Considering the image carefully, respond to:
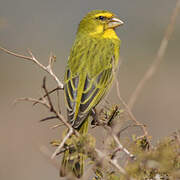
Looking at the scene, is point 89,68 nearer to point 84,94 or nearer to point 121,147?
point 84,94

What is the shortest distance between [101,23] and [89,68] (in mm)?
1038

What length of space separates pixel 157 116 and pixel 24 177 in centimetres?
436

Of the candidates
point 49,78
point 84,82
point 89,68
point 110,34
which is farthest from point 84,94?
point 49,78

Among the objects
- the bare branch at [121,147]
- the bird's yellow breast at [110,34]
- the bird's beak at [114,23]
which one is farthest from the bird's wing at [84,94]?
the bare branch at [121,147]

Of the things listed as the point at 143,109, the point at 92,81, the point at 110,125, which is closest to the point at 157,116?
the point at 143,109

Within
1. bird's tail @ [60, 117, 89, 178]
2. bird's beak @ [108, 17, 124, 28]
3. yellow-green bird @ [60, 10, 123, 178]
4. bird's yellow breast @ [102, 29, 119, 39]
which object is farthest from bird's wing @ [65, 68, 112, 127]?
bird's beak @ [108, 17, 124, 28]

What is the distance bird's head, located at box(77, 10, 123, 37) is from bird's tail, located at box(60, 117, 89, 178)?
1.74 meters

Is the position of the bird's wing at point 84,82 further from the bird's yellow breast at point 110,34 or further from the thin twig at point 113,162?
the thin twig at point 113,162

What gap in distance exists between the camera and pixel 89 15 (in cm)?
559

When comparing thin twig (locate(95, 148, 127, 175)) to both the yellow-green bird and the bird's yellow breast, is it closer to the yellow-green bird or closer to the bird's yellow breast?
the yellow-green bird

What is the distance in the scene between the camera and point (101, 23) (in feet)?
17.7

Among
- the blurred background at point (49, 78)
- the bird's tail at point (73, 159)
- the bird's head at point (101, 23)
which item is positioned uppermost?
the bird's head at point (101, 23)

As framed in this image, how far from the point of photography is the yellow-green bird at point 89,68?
12.6 feet

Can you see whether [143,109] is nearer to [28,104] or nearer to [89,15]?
[28,104]
